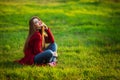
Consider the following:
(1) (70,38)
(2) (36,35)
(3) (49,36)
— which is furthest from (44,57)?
(1) (70,38)

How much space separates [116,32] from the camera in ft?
49.5

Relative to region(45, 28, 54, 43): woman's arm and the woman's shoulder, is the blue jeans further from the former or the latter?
region(45, 28, 54, 43): woman's arm

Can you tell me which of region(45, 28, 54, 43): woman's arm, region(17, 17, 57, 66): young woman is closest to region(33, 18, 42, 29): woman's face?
region(17, 17, 57, 66): young woman

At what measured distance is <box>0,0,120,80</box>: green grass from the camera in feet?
27.4

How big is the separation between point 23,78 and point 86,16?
12.8m

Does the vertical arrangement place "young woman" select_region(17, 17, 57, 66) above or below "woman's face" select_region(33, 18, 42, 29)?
below

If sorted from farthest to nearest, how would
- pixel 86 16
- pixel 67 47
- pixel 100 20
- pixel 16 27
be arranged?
pixel 86 16 → pixel 100 20 → pixel 16 27 → pixel 67 47

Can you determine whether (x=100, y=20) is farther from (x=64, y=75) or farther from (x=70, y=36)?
(x=64, y=75)

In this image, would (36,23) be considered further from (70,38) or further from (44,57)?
(70,38)

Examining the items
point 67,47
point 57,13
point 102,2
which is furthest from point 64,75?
point 102,2

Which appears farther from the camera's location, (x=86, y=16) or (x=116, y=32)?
(x=86, y=16)

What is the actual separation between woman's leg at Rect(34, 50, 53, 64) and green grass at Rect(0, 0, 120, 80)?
0.26m

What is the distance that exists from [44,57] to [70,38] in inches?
193

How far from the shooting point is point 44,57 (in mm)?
8758
